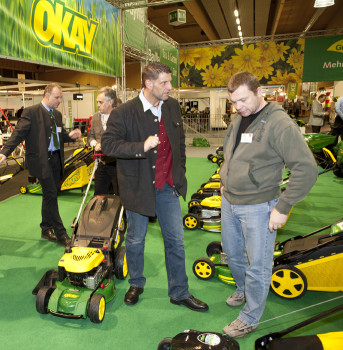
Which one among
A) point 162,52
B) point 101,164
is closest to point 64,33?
point 101,164

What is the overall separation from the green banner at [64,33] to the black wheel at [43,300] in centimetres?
353

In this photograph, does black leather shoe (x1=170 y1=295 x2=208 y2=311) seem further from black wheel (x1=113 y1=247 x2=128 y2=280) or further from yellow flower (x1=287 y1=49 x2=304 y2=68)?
yellow flower (x1=287 y1=49 x2=304 y2=68)

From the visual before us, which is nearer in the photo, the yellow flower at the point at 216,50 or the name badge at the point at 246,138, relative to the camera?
the name badge at the point at 246,138

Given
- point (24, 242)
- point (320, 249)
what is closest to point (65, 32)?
point (24, 242)

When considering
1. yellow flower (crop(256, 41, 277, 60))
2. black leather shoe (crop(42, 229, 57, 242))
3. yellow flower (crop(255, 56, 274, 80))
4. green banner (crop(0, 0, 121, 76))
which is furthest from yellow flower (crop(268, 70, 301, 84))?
black leather shoe (crop(42, 229, 57, 242))

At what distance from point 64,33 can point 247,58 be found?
9052 mm

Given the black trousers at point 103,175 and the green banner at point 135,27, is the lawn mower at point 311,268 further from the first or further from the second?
the green banner at point 135,27

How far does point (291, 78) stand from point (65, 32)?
32.0 ft

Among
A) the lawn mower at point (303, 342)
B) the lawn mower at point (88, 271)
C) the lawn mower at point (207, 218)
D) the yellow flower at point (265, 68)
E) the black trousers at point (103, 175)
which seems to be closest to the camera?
the lawn mower at point (303, 342)

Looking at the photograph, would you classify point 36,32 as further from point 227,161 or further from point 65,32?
point 227,161

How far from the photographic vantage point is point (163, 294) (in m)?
2.78

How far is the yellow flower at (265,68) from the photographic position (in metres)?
12.9

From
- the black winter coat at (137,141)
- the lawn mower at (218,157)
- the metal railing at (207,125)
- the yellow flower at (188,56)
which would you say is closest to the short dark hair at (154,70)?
A: the black winter coat at (137,141)

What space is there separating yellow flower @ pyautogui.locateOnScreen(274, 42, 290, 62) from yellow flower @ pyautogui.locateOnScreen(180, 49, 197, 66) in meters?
3.32
